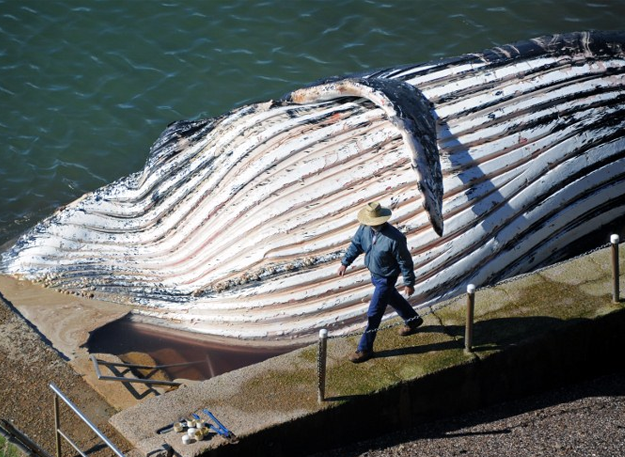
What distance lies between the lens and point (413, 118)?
995 centimetres

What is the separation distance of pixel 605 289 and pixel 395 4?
10001mm

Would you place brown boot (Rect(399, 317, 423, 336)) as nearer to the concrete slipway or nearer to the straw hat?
the concrete slipway

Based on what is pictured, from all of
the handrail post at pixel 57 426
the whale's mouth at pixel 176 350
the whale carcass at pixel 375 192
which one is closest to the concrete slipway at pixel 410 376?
the handrail post at pixel 57 426

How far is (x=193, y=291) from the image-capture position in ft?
34.1

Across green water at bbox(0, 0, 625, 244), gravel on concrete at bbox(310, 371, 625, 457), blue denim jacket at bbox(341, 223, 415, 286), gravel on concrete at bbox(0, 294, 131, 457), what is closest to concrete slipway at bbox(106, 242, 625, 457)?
gravel on concrete at bbox(310, 371, 625, 457)

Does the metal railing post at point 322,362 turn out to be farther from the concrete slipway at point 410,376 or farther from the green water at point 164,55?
the green water at point 164,55

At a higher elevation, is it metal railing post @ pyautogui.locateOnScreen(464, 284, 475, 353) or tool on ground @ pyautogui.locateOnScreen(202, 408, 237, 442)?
metal railing post @ pyautogui.locateOnScreen(464, 284, 475, 353)

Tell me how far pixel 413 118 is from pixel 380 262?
2540mm

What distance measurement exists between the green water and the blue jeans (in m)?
7.73

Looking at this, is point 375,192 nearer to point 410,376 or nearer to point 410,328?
point 410,328

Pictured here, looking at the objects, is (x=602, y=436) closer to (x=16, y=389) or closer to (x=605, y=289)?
(x=605, y=289)

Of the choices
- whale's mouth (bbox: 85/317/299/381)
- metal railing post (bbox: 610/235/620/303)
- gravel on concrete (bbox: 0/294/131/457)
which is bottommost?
whale's mouth (bbox: 85/317/299/381)

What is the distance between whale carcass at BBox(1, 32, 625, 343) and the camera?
9.73 m

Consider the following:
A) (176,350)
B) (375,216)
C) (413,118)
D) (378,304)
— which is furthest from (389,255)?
(176,350)
